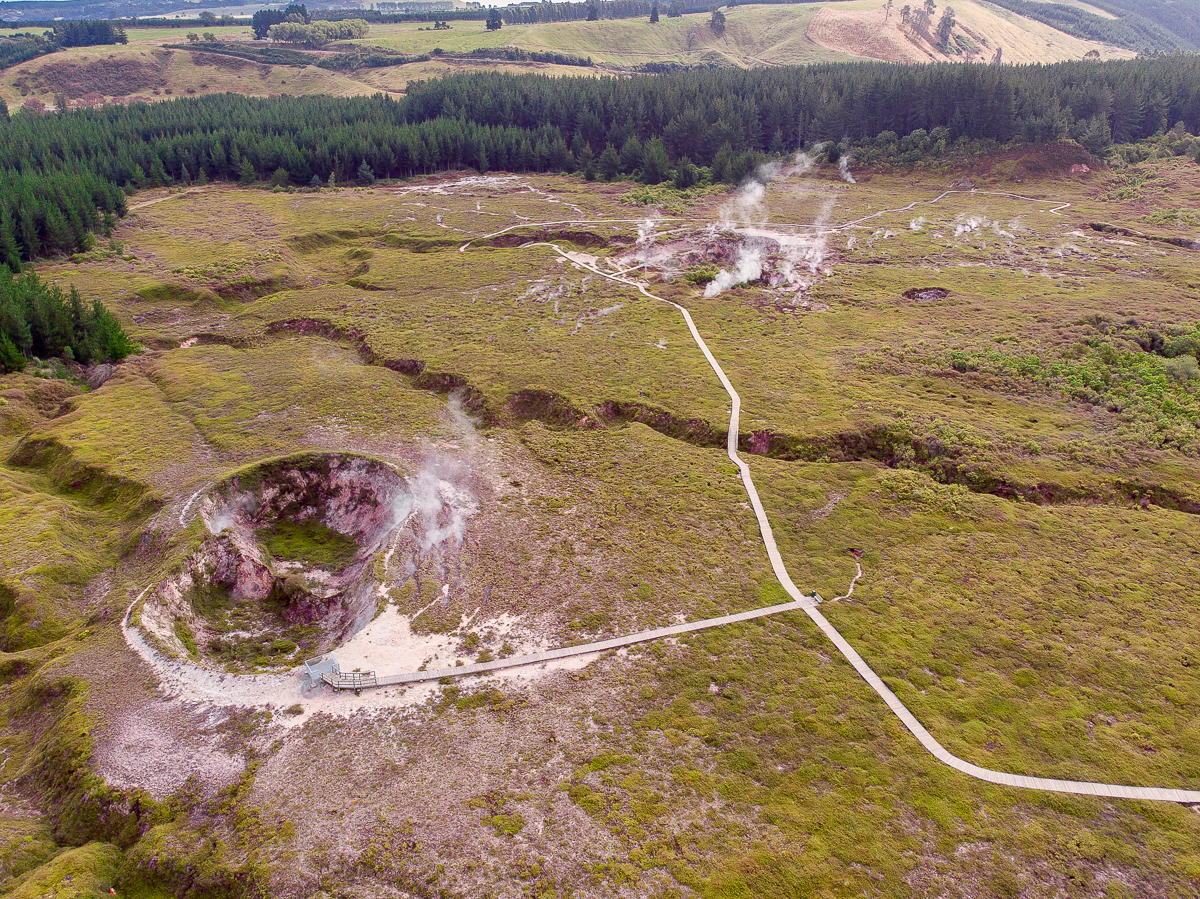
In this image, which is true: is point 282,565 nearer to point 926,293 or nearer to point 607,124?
point 926,293

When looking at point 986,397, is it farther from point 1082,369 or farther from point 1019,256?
point 1019,256

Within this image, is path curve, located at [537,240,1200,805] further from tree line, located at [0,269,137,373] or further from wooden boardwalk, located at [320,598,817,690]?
tree line, located at [0,269,137,373]

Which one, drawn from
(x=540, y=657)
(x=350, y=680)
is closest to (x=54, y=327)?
(x=350, y=680)

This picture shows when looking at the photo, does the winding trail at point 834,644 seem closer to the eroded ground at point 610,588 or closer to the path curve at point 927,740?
the path curve at point 927,740

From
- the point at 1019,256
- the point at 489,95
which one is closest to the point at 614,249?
the point at 1019,256

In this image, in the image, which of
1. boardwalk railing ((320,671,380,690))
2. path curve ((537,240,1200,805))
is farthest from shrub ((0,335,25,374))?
path curve ((537,240,1200,805))

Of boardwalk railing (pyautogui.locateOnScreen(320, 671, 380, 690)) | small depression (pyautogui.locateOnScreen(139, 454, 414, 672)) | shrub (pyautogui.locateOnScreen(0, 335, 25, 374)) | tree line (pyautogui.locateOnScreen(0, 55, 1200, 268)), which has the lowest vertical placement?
small depression (pyautogui.locateOnScreen(139, 454, 414, 672))

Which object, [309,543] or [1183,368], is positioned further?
[1183,368]
